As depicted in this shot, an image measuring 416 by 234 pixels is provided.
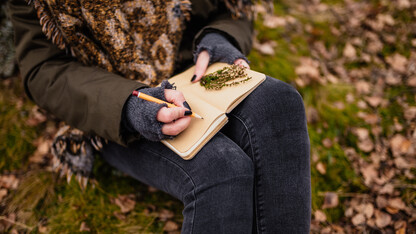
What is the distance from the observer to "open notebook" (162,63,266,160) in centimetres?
124

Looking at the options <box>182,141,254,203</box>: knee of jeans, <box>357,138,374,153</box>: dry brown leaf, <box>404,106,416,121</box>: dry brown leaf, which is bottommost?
<box>357,138,374,153</box>: dry brown leaf

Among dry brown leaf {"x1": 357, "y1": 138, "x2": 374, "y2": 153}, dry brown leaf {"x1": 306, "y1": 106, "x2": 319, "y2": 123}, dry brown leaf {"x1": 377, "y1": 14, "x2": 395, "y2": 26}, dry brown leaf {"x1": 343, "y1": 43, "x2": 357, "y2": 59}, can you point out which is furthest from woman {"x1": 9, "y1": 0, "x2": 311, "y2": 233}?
dry brown leaf {"x1": 377, "y1": 14, "x2": 395, "y2": 26}

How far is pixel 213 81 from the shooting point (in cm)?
143

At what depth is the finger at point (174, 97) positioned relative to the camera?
50.7 inches

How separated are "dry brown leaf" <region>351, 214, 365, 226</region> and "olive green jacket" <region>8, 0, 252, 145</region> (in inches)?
70.7

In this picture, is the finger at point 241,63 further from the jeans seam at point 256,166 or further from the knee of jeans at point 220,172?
the knee of jeans at point 220,172

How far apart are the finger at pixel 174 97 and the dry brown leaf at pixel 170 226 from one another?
1121 mm

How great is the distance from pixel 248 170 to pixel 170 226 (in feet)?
3.23

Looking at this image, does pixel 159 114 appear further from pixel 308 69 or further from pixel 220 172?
pixel 308 69

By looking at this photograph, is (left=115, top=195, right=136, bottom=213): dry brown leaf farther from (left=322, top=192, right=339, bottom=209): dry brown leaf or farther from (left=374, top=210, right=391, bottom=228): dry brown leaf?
(left=374, top=210, right=391, bottom=228): dry brown leaf

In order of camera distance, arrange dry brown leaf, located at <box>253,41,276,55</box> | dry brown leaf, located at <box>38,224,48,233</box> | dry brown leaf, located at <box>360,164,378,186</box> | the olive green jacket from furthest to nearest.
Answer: dry brown leaf, located at <box>253,41,276,55</box> → dry brown leaf, located at <box>360,164,378,186</box> → dry brown leaf, located at <box>38,224,48,233</box> → the olive green jacket

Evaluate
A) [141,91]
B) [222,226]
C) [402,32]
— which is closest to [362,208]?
[222,226]

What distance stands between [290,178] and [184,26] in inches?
45.5

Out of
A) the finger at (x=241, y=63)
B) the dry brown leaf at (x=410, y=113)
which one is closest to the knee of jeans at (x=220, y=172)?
the finger at (x=241, y=63)
